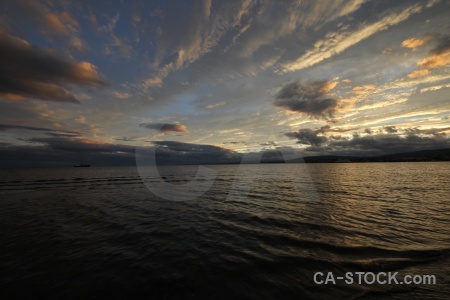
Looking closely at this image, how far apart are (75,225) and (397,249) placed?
24.3 metres

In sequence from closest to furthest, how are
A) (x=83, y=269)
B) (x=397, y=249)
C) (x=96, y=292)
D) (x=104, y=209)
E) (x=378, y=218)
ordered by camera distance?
1. (x=96, y=292)
2. (x=83, y=269)
3. (x=397, y=249)
4. (x=378, y=218)
5. (x=104, y=209)

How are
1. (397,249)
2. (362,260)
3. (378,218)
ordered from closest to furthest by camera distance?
(362,260)
(397,249)
(378,218)

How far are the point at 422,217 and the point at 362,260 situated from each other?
46.7 feet

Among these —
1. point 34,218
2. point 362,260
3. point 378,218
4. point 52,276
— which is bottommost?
point 34,218

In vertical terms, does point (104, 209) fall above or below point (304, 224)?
below

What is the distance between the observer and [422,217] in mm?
19109

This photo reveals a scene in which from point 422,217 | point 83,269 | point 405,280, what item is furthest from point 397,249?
point 83,269

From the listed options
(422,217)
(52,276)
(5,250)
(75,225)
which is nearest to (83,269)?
(52,276)

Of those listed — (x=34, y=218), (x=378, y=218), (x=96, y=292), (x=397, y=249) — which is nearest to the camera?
(x=96, y=292)

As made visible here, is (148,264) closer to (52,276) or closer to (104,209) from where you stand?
(52,276)

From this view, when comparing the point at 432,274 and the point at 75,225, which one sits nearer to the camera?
the point at 432,274

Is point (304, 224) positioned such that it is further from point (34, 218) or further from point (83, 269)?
point (34, 218)

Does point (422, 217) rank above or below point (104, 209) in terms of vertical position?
above

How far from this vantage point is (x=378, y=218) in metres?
19.0
